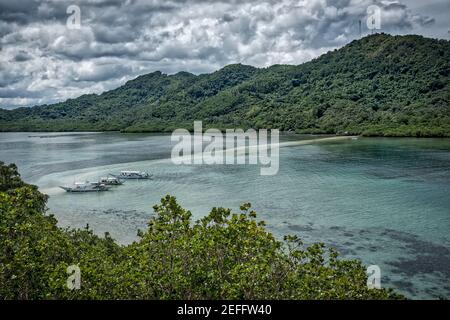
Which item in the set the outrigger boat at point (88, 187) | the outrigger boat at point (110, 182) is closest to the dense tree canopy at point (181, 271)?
the outrigger boat at point (88, 187)

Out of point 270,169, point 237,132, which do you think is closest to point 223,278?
point 270,169

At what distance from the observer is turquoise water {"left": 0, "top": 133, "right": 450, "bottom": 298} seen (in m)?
25.5

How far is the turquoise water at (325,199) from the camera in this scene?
25516mm

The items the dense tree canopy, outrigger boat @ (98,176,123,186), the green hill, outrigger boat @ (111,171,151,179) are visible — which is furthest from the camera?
the green hill

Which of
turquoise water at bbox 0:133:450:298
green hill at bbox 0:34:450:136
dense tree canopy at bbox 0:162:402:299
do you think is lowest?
turquoise water at bbox 0:133:450:298

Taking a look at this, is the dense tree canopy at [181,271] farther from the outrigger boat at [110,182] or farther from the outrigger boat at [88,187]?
the outrigger boat at [110,182]

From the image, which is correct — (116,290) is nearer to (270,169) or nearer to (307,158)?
(270,169)

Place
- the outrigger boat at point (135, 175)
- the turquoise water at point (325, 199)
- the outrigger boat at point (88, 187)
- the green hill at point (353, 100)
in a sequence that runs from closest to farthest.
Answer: the turquoise water at point (325, 199) → the outrigger boat at point (88, 187) → the outrigger boat at point (135, 175) → the green hill at point (353, 100)

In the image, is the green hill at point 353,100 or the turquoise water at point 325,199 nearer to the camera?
the turquoise water at point 325,199

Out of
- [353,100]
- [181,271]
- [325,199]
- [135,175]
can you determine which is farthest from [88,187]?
[353,100]

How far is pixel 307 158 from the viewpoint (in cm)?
6681

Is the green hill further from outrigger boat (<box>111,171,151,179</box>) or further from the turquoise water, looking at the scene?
outrigger boat (<box>111,171,151,179</box>)

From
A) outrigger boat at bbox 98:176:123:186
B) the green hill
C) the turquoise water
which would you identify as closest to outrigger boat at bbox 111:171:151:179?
the turquoise water
